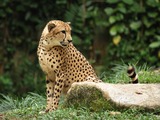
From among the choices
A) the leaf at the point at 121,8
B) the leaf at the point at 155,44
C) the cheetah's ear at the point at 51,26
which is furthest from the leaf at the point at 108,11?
the cheetah's ear at the point at 51,26

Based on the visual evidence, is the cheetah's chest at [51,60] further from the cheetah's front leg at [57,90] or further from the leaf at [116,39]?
the leaf at [116,39]

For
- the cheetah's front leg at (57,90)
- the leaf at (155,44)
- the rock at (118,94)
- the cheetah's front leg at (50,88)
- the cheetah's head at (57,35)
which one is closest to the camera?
the rock at (118,94)

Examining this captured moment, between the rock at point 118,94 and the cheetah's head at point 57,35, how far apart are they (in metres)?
0.55

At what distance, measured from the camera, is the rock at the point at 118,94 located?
6035 millimetres

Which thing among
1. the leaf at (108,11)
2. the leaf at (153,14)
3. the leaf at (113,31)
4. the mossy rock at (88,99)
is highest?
the leaf at (108,11)

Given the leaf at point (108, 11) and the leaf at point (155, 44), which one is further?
the leaf at point (108, 11)

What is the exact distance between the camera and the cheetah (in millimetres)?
6426

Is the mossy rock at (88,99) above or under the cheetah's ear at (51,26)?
under

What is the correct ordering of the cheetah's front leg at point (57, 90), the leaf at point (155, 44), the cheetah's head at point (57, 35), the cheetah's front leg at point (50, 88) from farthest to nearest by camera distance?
the leaf at point (155, 44), the cheetah's front leg at point (50, 88), the cheetah's front leg at point (57, 90), the cheetah's head at point (57, 35)

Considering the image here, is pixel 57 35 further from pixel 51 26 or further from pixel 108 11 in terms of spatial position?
pixel 108 11

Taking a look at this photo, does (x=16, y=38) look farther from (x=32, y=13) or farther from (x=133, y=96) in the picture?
(x=133, y=96)

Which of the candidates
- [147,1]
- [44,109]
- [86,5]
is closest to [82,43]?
[86,5]

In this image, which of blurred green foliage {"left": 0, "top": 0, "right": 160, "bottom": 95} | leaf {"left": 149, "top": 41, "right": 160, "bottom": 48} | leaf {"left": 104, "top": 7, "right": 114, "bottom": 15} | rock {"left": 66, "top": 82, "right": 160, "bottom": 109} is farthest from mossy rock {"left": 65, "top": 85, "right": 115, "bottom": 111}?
leaf {"left": 104, "top": 7, "right": 114, "bottom": 15}

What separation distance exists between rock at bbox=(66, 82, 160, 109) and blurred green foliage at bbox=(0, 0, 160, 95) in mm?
5699
